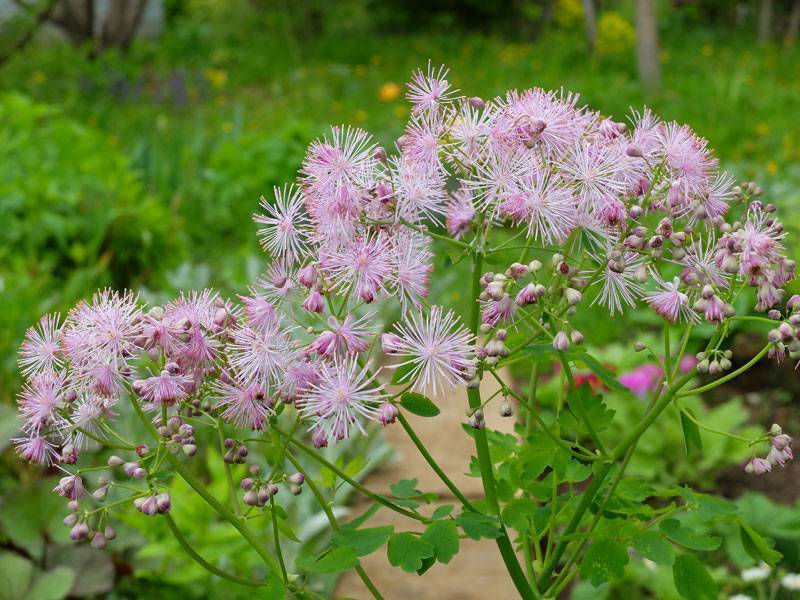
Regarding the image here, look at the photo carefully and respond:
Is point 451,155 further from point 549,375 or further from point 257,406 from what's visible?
point 549,375

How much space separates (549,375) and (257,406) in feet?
10.3

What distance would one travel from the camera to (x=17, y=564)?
1.89 meters

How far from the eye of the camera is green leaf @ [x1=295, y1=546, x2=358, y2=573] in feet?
3.44

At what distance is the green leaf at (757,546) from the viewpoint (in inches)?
45.1

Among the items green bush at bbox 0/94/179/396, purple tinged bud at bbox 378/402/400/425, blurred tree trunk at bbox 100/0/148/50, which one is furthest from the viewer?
blurred tree trunk at bbox 100/0/148/50

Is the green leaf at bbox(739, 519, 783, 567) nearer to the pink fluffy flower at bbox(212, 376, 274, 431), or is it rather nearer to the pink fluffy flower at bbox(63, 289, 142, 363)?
the pink fluffy flower at bbox(212, 376, 274, 431)

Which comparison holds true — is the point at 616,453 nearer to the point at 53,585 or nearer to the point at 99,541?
the point at 99,541

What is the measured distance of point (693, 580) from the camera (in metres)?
1.12

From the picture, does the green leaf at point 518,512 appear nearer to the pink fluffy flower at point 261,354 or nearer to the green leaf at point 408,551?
the green leaf at point 408,551

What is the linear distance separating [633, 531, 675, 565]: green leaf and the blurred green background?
1416 mm

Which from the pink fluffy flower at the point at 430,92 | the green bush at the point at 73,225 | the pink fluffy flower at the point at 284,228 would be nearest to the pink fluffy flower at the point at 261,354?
the pink fluffy flower at the point at 284,228

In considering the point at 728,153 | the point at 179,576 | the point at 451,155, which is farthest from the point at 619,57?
the point at 451,155

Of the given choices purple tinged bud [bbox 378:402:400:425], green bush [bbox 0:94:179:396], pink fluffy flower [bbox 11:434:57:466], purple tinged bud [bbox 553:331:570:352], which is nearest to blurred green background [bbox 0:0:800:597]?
green bush [bbox 0:94:179:396]

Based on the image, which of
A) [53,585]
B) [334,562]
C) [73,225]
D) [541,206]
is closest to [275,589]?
[334,562]
